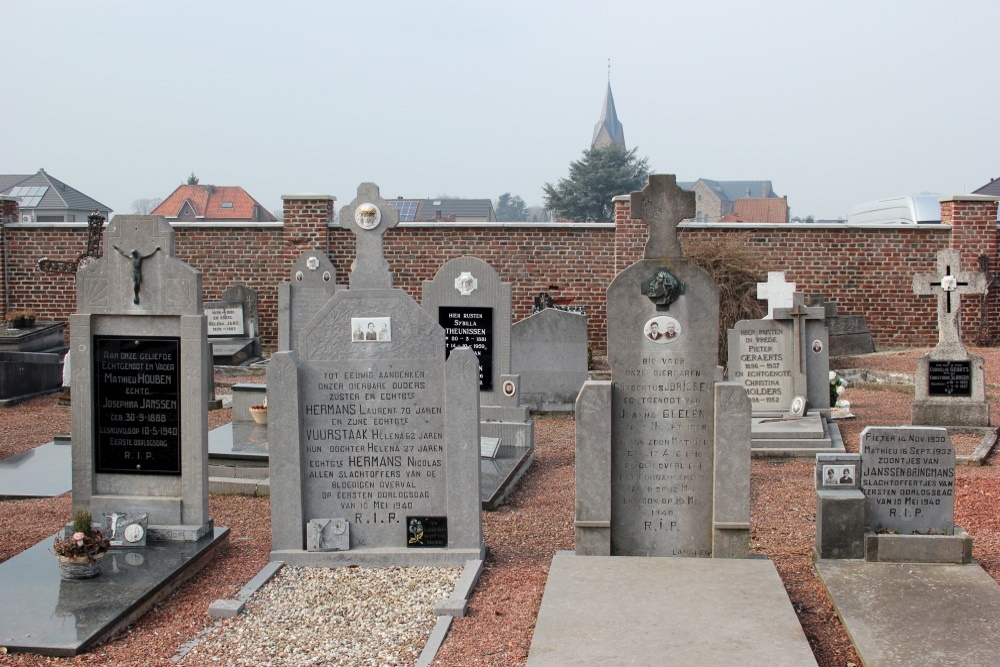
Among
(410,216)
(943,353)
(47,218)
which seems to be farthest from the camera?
(47,218)

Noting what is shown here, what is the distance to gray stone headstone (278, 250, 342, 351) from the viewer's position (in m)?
14.2

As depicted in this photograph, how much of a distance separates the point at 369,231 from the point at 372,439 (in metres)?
1.60

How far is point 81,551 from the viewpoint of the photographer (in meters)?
5.71

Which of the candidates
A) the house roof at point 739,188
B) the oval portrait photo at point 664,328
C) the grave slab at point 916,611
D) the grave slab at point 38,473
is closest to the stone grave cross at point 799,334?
the grave slab at point 916,611

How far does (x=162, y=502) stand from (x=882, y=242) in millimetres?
16691

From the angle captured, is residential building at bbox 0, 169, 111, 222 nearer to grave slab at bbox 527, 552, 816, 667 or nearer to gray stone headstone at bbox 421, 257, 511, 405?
gray stone headstone at bbox 421, 257, 511, 405

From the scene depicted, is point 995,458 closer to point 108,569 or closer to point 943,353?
point 943,353

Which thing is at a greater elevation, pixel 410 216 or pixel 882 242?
pixel 410 216

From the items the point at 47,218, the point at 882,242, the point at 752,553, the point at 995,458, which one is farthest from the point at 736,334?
the point at 47,218

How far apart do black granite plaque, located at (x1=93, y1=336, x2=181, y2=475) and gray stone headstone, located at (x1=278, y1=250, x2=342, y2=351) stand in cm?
750

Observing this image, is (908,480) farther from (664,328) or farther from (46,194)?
(46,194)

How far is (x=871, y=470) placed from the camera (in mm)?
6102

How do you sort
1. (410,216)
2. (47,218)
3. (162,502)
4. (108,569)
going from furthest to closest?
(47,218), (410,216), (162,502), (108,569)

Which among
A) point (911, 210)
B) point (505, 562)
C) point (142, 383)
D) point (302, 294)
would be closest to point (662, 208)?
point (505, 562)
